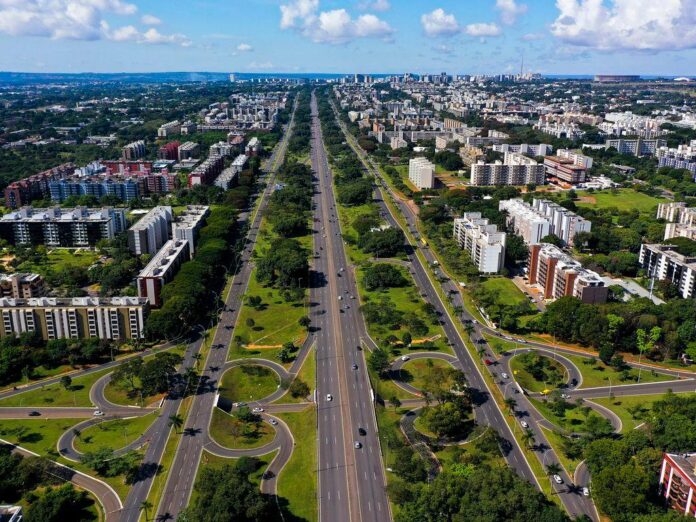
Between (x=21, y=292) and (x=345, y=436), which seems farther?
(x=21, y=292)

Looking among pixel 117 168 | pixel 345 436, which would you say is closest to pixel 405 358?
pixel 345 436

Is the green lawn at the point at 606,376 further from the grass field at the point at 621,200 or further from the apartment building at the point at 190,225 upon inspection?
the grass field at the point at 621,200

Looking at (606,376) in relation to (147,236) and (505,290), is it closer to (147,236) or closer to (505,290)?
(505,290)

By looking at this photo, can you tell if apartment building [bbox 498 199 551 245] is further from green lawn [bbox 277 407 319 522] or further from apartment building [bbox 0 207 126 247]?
apartment building [bbox 0 207 126 247]

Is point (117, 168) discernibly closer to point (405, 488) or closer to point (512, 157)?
point (512, 157)

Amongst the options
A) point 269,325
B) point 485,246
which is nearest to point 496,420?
point 269,325

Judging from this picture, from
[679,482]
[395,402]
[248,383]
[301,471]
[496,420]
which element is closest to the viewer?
[679,482]

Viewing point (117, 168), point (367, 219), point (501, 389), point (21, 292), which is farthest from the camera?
point (117, 168)
